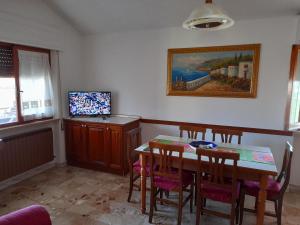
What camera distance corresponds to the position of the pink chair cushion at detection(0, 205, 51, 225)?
52.7 inches

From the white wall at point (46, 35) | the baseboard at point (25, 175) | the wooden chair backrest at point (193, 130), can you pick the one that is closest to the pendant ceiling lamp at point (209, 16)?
the wooden chair backrest at point (193, 130)

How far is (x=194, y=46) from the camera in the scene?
136 inches

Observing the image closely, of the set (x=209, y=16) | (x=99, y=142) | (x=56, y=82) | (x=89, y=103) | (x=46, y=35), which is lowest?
(x=99, y=142)

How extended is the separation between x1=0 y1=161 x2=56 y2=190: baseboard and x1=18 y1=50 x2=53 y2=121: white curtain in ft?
2.78

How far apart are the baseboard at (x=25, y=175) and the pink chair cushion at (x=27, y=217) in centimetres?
208

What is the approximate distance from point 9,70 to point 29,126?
87 cm

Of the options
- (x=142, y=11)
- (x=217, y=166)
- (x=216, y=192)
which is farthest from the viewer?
(x=142, y=11)

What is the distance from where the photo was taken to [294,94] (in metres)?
3.05

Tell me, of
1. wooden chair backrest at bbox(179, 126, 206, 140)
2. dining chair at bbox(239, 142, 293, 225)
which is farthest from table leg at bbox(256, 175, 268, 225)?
wooden chair backrest at bbox(179, 126, 206, 140)

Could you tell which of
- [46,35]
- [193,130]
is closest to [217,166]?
[193,130]

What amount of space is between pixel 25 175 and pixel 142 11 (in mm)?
3078

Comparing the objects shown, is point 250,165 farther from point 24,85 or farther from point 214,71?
point 24,85

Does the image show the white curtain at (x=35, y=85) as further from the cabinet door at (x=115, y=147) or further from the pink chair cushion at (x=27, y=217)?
the pink chair cushion at (x=27, y=217)

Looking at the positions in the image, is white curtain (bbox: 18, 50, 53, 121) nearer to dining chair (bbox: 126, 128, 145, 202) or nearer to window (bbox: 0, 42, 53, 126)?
window (bbox: 0, 42, 53, 126)
